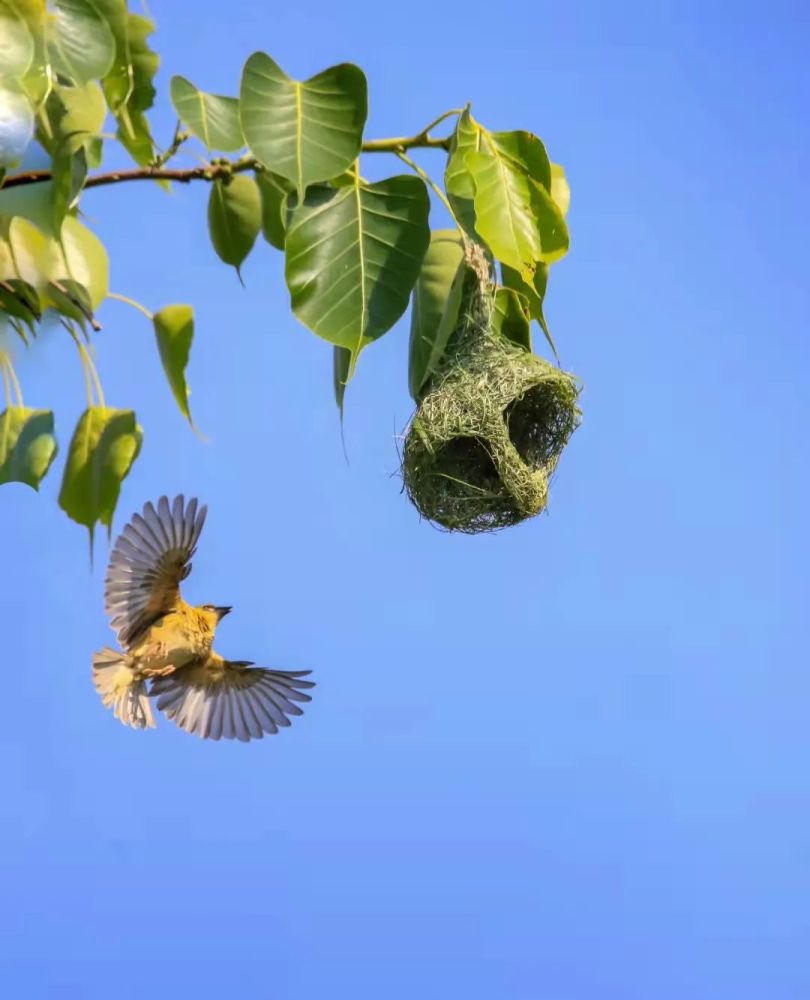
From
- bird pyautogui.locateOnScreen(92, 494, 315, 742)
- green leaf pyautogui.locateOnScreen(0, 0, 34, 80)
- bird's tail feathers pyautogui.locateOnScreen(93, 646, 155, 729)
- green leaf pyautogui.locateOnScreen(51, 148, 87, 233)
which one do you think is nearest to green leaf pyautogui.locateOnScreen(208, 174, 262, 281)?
green leaf pyautogui.locateOnScreen(51, 148, 87, 233)

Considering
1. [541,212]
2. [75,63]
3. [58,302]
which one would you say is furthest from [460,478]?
[75,63]

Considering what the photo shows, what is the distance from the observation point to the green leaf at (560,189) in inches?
77.9

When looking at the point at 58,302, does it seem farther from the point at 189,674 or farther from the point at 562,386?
the point at 189,674

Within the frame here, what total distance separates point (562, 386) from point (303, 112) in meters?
0.98

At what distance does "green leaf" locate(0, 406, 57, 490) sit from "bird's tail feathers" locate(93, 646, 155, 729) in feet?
4.65

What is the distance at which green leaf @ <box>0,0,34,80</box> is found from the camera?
1.16 metres

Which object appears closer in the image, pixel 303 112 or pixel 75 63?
pixel 75 63

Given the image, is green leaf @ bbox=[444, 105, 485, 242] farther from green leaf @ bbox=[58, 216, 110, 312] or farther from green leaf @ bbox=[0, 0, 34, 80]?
green leaf @ bbox=[0, 0, 34, 80]

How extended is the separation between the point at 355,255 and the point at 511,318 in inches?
22.4

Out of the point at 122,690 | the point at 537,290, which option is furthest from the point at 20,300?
the point at 122,690

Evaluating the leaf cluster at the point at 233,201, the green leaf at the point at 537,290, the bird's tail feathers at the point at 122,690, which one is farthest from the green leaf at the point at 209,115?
the bird's tail feathers at the point at 122,690

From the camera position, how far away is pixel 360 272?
5.63 feet

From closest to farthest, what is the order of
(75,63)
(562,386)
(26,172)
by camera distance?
1. (75,63)
2. (26,172)
3. (562,386)

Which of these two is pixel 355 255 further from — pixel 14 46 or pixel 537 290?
pixel 14 46
